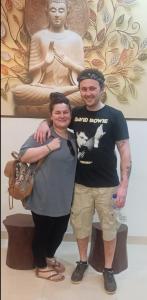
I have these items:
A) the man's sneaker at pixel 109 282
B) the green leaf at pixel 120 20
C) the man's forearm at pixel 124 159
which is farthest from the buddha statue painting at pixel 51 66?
the man's sneaker at pixel 109 282

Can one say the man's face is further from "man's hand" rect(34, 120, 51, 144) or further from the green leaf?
the green leaf

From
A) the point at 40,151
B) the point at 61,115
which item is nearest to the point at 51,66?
the point at 61,115

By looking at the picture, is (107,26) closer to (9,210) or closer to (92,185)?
(92,185)

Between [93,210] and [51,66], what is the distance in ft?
2.78

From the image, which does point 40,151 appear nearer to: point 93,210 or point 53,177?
point 53,177

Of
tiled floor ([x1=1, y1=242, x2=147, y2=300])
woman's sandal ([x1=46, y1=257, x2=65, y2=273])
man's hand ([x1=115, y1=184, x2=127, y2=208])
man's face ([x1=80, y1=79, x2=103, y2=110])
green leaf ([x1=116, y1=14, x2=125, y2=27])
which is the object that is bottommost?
tiled floor ([x1=1, y1=242, x2=147, y2=300])

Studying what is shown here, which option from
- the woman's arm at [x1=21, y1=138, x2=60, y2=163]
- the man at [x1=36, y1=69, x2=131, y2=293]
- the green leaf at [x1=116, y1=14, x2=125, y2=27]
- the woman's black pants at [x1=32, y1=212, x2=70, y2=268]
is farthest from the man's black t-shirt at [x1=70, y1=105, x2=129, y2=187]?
the green leaf at [x1=116, y1=14, x2=125, y2=27]

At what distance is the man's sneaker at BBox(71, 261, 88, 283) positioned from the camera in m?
1.92

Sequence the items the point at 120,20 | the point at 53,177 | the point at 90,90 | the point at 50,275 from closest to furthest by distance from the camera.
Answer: the point at 90,90, the point at 53,177, the point at 50,275, the point at 120,20

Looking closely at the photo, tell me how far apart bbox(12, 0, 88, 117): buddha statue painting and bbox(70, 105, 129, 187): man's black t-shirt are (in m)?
0.45

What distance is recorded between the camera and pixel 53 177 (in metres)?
1.83

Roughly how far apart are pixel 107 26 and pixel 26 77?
0.52m

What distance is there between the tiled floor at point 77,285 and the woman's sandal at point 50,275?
0.07 feet

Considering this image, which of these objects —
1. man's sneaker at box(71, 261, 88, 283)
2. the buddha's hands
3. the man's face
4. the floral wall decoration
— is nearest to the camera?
the man's face
